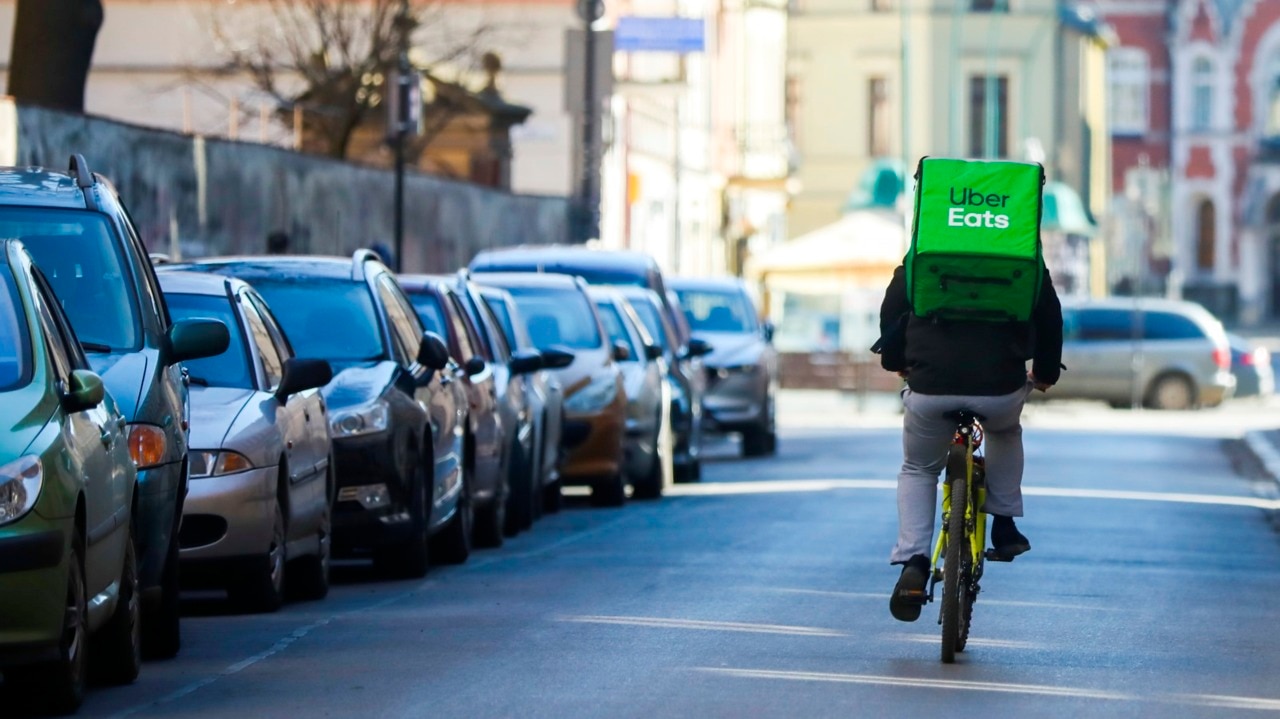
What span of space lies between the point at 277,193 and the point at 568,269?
329 cm

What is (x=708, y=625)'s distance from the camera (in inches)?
497

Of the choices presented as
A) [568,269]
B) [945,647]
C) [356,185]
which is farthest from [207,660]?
[356,185]

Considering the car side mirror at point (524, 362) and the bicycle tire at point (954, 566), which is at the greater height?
the car side mirror at point (524, 362)

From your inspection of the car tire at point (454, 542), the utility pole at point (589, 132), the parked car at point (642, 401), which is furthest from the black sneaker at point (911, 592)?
the utility pole at point (589, 132)

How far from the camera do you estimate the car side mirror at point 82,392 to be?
9.36 metres

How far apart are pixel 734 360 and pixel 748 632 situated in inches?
741

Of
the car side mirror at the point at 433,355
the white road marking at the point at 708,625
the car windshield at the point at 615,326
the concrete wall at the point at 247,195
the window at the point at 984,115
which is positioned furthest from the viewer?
the window at the point at 984,115

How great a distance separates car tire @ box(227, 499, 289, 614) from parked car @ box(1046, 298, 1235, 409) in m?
33.8

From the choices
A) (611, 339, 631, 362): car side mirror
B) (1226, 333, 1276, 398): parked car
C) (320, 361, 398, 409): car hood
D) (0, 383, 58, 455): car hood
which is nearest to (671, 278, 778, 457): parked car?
(611, 339, 631, 362): car side mirror

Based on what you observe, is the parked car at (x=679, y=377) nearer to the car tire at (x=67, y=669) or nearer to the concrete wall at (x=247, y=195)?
the concrete wall at (x=247, y=195)

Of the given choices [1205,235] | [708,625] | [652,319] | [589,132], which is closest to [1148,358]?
[589,132]

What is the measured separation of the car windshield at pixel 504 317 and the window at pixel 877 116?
62864 millimetres

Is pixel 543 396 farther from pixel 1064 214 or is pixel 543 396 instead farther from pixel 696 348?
pixel 1064 214

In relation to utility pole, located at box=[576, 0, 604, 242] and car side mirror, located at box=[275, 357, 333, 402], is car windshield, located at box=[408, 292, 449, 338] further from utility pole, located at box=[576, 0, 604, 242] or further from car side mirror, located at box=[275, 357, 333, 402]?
utility pole, located at box=[576, 0, 604, 242]
